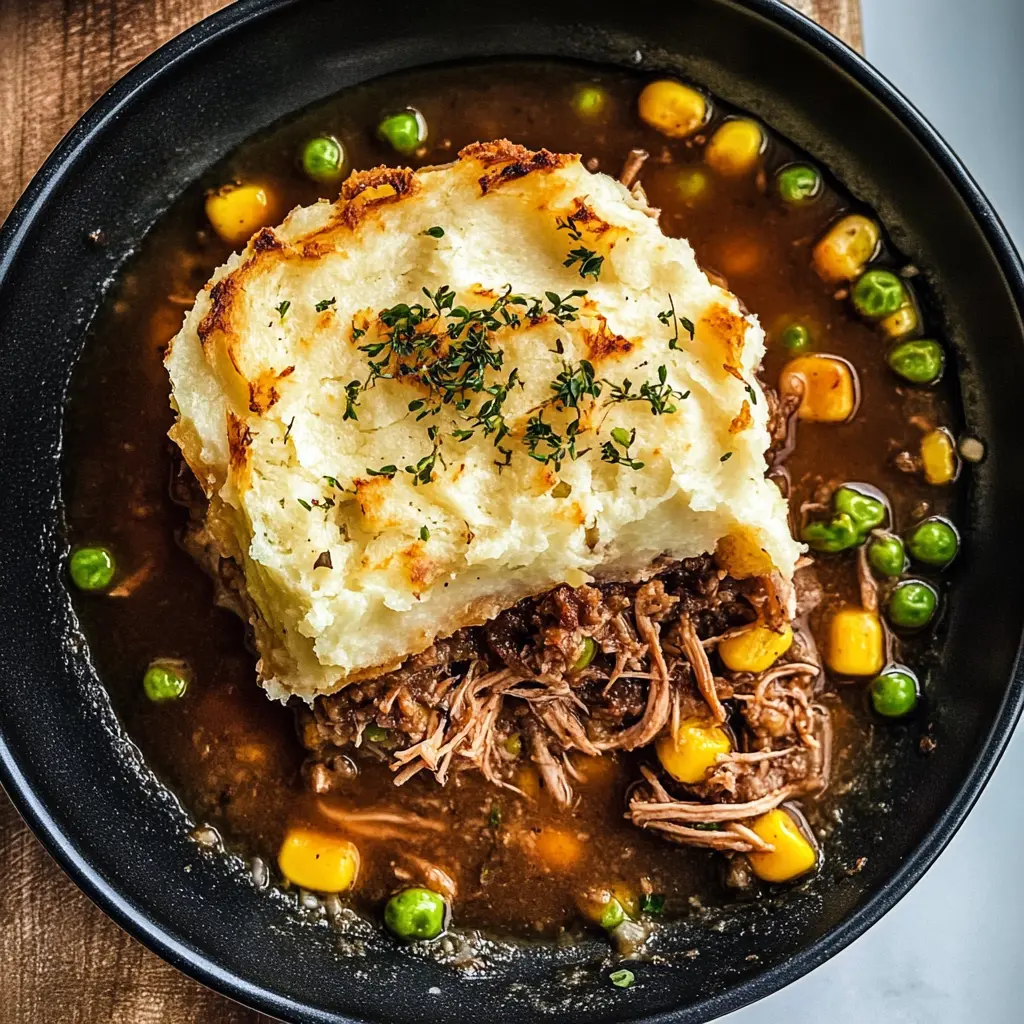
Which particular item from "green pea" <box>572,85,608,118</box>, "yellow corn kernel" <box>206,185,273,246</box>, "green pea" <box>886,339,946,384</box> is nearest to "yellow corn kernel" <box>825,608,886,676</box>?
"green pea" <box>886,339,946,384</box>

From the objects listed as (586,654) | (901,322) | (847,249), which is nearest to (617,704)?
(586,654)

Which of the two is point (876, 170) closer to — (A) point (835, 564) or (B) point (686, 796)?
(A) point (835, 564)

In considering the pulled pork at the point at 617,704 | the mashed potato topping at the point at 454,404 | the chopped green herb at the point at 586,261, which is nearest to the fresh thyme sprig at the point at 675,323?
the mashed potato topping at the point at 454,404

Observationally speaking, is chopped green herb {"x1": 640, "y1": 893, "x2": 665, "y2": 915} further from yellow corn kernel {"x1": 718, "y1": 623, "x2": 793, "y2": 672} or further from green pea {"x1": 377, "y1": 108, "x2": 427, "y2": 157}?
green pea {"x1": 377, "y1": 108, "x2": 427, "y2": 157}

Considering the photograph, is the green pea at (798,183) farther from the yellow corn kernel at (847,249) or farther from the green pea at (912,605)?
the green pea at (912,605)

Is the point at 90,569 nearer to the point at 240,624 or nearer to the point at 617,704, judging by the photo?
the point at 240,624
